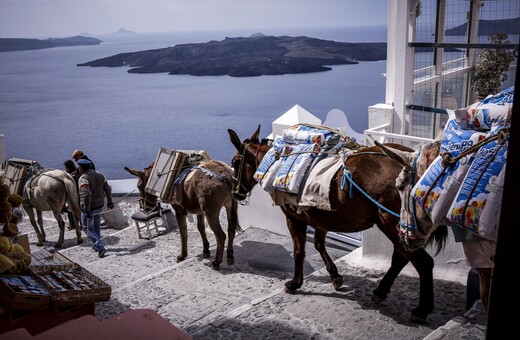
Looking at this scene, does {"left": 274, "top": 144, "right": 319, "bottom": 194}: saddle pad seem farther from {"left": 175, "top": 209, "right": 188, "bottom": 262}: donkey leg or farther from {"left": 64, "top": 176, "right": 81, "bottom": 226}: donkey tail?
{"left": 64, "top": 176, "right": 81, "bottom": 226}: donkey tail

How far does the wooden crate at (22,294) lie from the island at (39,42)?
1088 inches

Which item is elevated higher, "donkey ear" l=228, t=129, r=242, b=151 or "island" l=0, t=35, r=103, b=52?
"island" l=0, t=35, r=103, b=52

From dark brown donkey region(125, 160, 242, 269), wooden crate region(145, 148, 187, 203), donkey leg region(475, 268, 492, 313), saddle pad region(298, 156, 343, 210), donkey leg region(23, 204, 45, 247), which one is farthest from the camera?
donkey leg region(23, 204, 45, 247)

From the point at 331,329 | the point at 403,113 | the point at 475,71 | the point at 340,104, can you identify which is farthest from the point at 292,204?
the point at 340,104

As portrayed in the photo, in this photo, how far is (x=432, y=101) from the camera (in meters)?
8.88

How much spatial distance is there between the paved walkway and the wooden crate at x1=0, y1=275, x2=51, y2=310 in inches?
65.9

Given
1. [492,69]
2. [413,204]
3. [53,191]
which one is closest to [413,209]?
[413,204]

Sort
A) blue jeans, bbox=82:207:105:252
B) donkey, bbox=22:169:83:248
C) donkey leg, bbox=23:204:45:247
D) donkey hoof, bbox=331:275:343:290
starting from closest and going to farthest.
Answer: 1. donkey hoof, bbox=331:275:343:290
2. blue jeans, bbox=82:207:105:252
3. donkey, bbox=22:169:83:248
4. donkey leg, bbox=23:204:45:247

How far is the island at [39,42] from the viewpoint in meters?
28.1

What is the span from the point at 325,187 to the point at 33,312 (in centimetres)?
265

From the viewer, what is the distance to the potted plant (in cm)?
826

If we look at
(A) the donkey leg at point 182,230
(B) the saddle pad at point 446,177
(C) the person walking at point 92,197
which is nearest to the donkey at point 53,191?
(C) the person walking at point 92,197

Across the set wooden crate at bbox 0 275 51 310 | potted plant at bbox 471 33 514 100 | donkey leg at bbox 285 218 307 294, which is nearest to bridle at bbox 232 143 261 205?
donkey leg at bbox 285 218 307 294

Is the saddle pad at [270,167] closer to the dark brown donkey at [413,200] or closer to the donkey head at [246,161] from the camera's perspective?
the donkey head at [246,161]
